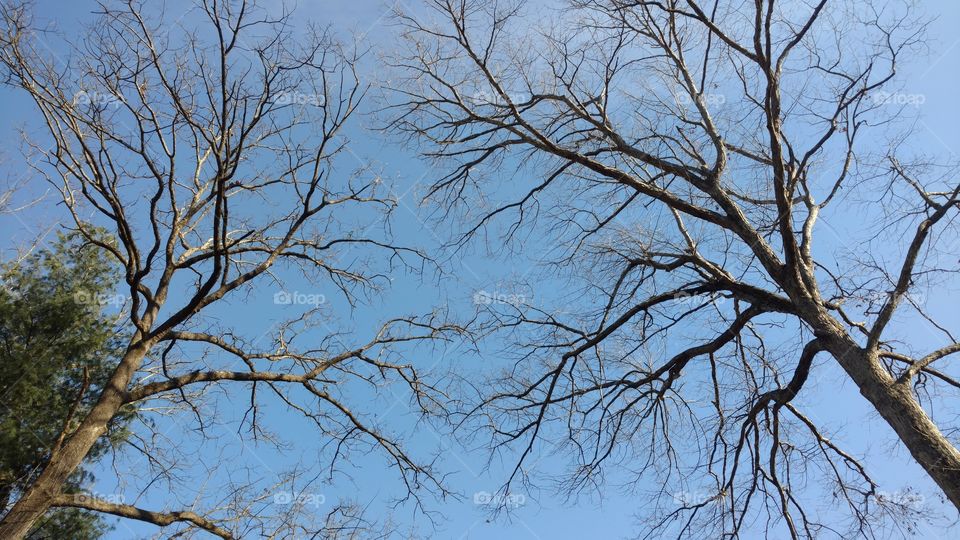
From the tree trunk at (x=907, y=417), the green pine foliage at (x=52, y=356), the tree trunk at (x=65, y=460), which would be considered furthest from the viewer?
the green pine foliage at (x=52, y=356)

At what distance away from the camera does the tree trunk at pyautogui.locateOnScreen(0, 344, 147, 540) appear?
4859 millimetres

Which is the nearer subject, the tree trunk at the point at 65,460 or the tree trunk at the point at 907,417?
the tree trunk at the point at 907,417

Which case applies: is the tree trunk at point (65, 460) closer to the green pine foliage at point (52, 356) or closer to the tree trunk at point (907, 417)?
the green pine foliage at point (52, 356)

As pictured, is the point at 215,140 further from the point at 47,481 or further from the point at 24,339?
the point at 24,339

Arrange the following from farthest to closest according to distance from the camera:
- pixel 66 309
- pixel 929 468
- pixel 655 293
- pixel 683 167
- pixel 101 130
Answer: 1. pixel 66 309
2. pixel 655 293
3. pixel 683 167
4. pixel 101 130
5. pixel 929 468

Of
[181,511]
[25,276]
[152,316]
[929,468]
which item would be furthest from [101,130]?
[929,468]

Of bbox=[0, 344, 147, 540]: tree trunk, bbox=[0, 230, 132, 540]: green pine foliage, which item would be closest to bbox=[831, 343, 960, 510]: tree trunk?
bbox=[0, 344, 147, 540]: tree trunk

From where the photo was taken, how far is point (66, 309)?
9758 millimetres

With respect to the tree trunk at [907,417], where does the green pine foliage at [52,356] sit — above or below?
above

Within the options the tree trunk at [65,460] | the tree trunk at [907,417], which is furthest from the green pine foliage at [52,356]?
the tree trunk at [907,417]

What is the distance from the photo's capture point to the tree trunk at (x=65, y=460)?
486cm

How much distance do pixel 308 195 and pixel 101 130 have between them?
6.81 feet

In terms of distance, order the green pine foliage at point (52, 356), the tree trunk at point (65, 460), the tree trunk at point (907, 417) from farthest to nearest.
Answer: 1. the green pine foliage at point (52, 356)
2. the tree trunk at point (65, 460)
3. the tree trunk at point (907, 417)

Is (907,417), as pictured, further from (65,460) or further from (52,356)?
(52,356)
